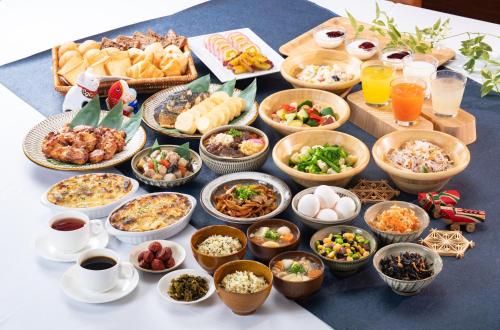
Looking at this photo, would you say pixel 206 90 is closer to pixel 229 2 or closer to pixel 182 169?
pixel 182 169

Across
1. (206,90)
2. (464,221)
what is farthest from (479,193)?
(206,90)

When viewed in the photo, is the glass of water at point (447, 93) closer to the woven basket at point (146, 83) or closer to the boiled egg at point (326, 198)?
the boiled egg at point (326, 198)

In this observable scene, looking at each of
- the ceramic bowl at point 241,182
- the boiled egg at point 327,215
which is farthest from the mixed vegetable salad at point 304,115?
the boiled egg at point 327,215

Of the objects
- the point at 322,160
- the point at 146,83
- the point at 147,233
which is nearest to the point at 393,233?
the point at 322,160

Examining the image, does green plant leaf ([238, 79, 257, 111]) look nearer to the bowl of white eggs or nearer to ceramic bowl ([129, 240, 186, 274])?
the bowl of white eggs

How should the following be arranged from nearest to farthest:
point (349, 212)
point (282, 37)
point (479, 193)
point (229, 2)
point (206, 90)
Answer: point (349, 212) → point (479, 193) → point (206, 90) → point (282, 37) → point (229, 2)

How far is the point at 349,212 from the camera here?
2535mm

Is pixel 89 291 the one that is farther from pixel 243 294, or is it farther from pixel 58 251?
pixel 243 294

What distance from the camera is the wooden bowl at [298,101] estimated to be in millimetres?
3102

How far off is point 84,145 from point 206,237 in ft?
2.77

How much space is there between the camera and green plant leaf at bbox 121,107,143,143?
10.5 feet

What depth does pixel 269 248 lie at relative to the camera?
2.39 meters

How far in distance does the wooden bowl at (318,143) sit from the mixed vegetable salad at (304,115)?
14cm

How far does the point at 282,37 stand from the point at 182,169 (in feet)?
4.87
